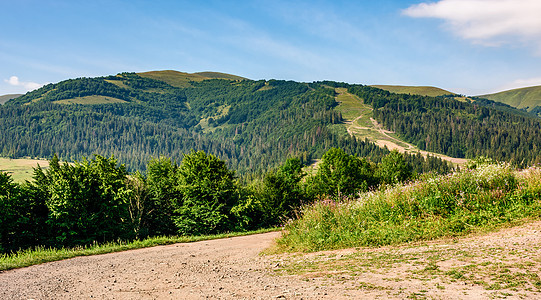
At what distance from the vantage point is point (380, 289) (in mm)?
6793

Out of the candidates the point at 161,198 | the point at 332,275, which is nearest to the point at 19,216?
the point at 161,198

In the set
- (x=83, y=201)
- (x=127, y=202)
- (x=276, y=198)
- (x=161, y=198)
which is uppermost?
(x=83, y=201)

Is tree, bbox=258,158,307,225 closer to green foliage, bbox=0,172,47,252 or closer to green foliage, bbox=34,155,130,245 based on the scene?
green foliage, bbox=34,155,130,245

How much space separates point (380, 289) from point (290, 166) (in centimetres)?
6280

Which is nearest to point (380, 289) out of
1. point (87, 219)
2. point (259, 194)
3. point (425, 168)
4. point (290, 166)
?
point (87, 219)

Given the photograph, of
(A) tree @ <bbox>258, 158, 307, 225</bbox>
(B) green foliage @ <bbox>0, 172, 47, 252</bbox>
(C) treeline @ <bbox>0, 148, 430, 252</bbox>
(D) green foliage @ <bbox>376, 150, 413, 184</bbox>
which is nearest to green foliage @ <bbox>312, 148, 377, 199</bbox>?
(C) treeline @ <bbox>0, 148, 430, 252</bbox>

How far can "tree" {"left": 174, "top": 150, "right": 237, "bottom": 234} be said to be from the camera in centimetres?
3669

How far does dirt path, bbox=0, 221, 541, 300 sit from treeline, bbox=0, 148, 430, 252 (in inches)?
317

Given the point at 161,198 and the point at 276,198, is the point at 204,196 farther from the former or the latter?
the point at 276,198

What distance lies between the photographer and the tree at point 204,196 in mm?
36688

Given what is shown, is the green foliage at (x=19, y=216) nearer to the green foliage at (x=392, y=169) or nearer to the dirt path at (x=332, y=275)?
the dirt path at (x=332, y=275)

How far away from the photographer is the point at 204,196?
126ft

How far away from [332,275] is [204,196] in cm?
3161

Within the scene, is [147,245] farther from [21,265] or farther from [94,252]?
[21,265]
